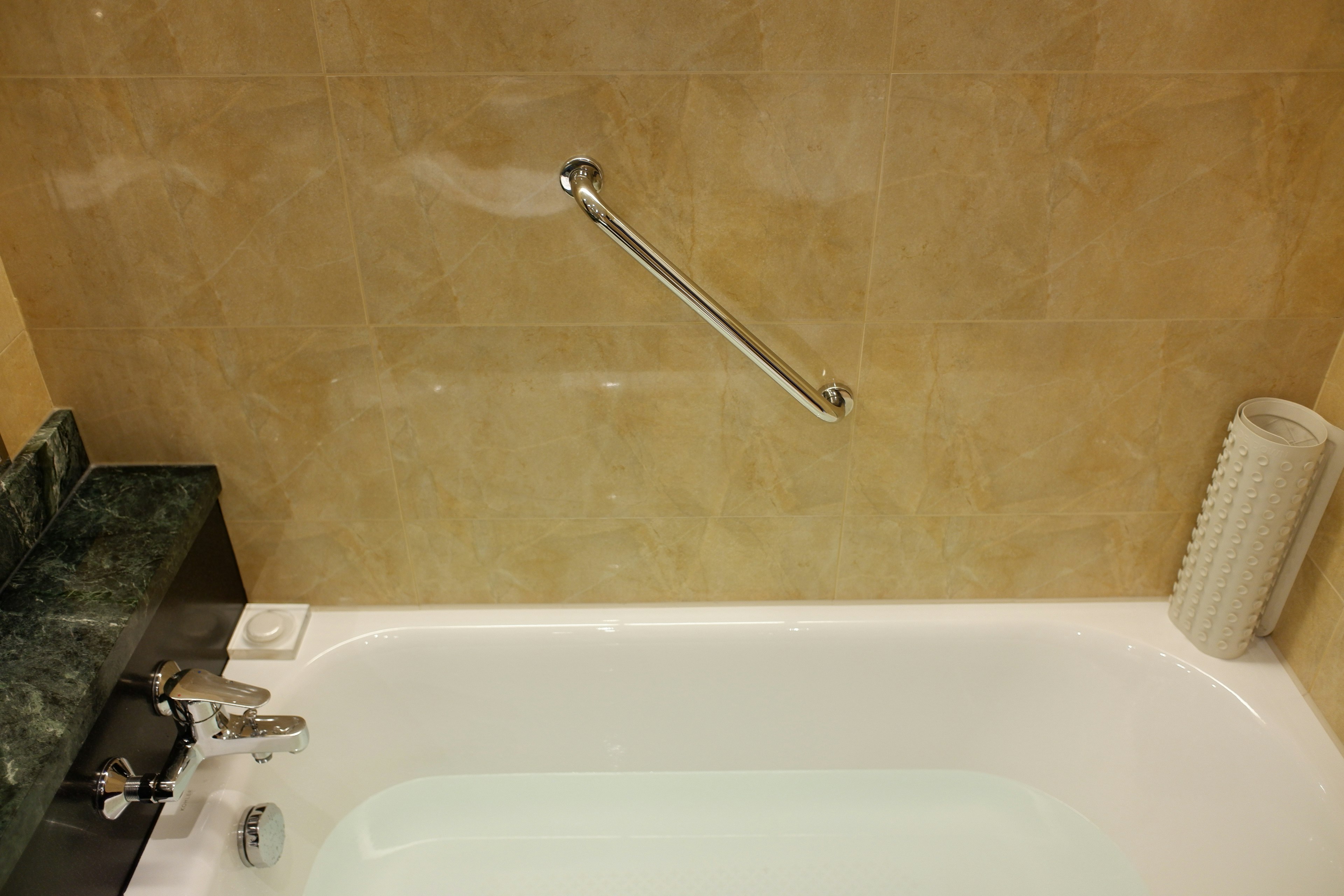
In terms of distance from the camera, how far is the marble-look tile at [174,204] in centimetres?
122

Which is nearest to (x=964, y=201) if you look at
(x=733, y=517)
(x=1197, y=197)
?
(x=1197, y=197)

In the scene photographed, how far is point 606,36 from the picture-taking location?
3.93 feet

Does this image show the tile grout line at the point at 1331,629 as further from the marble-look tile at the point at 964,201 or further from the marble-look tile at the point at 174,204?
the marble-look tile at the point at 174,204

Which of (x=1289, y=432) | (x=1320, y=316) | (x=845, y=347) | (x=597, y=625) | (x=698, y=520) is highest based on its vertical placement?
(x=1320, y=316)

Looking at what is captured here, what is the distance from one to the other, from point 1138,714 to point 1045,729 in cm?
15

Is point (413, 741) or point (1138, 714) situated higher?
point (1138, 714)

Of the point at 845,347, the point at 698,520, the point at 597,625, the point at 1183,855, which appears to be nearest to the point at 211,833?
the point at 597,625

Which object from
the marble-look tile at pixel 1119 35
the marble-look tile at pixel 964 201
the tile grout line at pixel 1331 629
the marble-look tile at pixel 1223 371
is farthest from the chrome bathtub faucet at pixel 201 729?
the tile grout line at pixel 1331 629

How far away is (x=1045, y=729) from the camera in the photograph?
5.47 feet

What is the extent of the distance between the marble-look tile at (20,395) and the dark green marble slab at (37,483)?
0.01 m

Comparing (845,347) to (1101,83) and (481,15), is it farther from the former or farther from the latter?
(481,15)

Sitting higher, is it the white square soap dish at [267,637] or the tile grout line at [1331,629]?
the tile grout line at [1331,629]

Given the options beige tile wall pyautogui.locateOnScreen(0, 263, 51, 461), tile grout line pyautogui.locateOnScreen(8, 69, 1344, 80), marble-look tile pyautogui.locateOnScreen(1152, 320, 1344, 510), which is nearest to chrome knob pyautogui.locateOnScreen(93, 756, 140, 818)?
beige tile wall pyautogui.locateOnScreen(0, 263, 51, 461)

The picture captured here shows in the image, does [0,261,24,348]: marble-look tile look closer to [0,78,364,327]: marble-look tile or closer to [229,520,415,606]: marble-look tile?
[0,78,364,327]: marble-look tile
